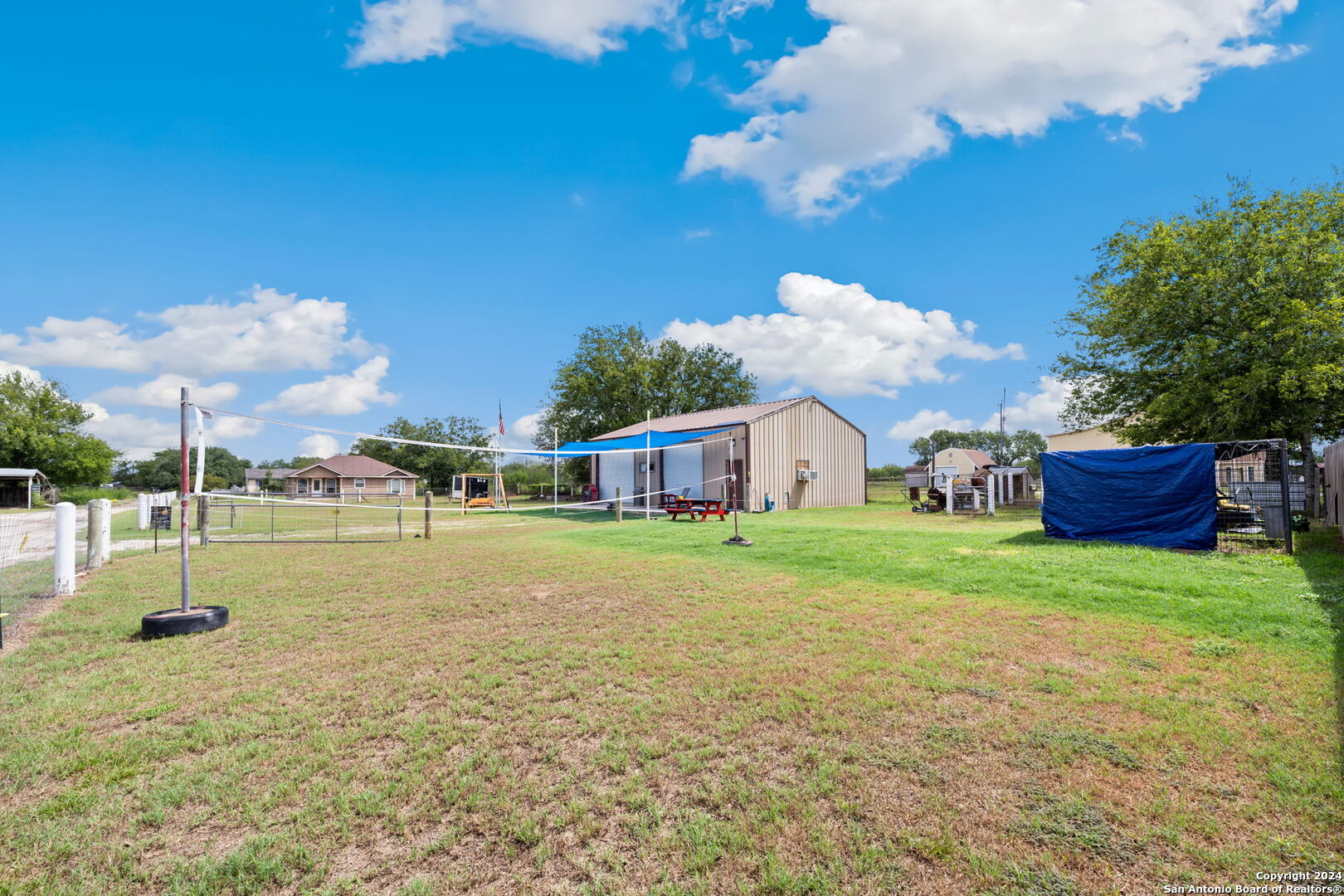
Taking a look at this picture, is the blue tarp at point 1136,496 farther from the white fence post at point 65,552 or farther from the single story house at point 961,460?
the single story house at point 961,460

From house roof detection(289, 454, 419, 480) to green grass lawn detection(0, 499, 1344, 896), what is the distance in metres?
57.5

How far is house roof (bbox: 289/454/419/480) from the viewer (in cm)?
5900

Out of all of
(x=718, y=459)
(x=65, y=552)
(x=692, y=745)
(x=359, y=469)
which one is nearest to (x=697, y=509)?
(x=718, y=459)

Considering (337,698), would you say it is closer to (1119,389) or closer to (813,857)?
(813,857)

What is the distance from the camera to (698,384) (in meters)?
47.3

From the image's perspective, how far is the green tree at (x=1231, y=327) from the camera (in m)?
18.6

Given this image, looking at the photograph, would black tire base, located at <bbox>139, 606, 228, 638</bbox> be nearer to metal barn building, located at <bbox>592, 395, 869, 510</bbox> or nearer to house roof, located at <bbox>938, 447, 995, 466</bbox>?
metal barn building, located at <bbox>592, 395, 869, 510</bbox>

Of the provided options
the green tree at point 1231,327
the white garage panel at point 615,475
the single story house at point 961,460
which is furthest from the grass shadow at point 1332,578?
the single story house at point 961,460

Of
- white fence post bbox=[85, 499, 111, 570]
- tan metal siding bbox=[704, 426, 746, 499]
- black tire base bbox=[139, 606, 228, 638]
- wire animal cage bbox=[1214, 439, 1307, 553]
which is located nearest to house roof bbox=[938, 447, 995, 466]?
tan metal siding bbox=[704, 426, 746, 499]

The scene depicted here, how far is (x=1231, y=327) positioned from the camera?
20672 millimetres

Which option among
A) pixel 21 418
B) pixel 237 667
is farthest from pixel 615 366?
pixel 21 418

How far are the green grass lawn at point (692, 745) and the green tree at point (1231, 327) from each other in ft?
54.2

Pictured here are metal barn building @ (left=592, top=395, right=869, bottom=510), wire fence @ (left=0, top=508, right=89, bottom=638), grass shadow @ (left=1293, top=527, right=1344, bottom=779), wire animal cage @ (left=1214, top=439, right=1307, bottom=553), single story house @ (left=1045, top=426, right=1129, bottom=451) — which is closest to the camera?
grass shadow @ (left=1293, top=527, right=1344, bottom=779)

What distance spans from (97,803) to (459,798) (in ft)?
6.23
